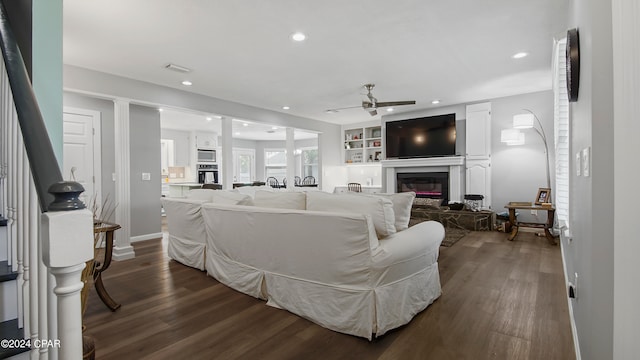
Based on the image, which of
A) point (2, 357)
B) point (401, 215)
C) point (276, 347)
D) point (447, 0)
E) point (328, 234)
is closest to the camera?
point (2, 357)

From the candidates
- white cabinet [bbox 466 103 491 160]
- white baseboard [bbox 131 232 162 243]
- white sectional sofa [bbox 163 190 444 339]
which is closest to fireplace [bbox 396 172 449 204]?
white cabinet [bbox 466 103 491 160]

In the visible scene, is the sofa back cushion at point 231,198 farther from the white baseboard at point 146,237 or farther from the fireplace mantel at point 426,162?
the fireplace mantel at point 426,162

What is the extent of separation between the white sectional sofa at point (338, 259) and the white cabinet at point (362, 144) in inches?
236

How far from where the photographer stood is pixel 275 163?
1220cm

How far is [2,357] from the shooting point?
0.91 metres

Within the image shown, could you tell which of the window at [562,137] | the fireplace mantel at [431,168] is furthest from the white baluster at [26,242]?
the fireplace mantel at [431,168]

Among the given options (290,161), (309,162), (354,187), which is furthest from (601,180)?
(309,162)

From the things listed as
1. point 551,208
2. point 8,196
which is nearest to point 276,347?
point 8,196

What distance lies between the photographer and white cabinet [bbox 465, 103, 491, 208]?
6.09 m

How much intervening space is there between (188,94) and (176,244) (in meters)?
2.82

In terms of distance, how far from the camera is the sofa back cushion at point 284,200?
8.36 ft

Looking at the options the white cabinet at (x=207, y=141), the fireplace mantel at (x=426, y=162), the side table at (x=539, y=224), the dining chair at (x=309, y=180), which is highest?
the white cabinet at (x=207, y=141)

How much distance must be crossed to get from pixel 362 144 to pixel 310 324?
7.07 meters

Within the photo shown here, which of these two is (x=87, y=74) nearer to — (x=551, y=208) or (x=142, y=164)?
(x=142, y=164)
